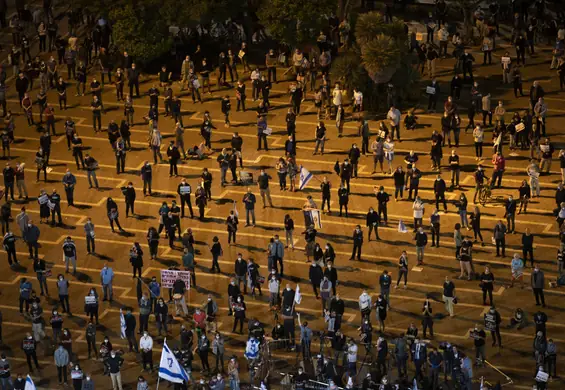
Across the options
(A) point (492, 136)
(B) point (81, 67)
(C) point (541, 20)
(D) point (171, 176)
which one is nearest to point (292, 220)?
(D) point (171, 176)

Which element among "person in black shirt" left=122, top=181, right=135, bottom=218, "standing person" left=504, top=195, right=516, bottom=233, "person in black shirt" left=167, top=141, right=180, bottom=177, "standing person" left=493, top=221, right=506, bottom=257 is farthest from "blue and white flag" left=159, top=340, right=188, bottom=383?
"person in black shirt" left=167, top=141, right=180, bottom=177

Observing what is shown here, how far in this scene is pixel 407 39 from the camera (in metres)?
70.9

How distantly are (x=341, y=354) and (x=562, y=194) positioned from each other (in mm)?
11820

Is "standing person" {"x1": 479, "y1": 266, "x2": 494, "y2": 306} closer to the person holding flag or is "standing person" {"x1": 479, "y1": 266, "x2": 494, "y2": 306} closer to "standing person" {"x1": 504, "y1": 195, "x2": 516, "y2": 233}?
"standing person" {"x1": 504, "y1": 195, "x2": 516, "y2": 233}

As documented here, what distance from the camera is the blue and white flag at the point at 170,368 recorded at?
50.9m

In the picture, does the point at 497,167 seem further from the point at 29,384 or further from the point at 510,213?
the point at 29,384

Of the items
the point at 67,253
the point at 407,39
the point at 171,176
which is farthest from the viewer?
the point at 407,39

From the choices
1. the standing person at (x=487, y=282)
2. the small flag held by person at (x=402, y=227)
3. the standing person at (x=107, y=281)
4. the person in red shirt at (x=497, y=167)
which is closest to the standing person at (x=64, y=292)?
the standing person at (x=107, y=281)

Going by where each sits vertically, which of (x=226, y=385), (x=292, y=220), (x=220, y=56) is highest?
(x=220, y=56)

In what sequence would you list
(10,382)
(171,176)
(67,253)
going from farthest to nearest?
(171,176)
(67,253)
(10,382)

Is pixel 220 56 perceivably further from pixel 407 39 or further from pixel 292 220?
pixel 292 220

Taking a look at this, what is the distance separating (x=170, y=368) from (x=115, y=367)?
285 cm

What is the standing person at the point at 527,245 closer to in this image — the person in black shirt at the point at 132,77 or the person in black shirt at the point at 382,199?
the person in black shirt at the point at 382,199

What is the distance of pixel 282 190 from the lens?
64.9 meters
